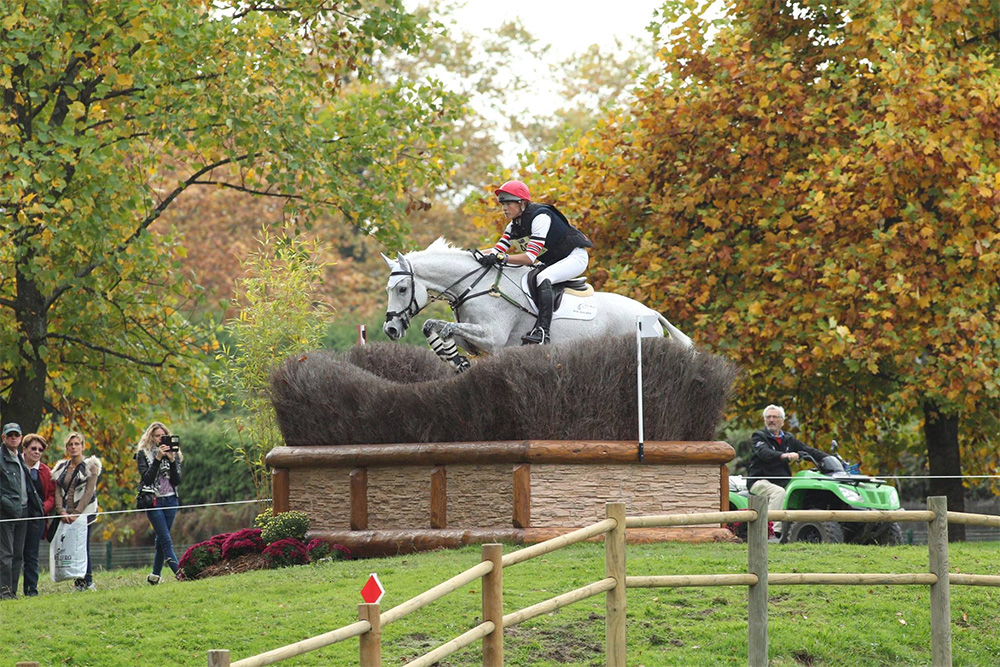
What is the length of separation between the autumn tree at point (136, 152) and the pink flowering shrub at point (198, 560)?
190 inches

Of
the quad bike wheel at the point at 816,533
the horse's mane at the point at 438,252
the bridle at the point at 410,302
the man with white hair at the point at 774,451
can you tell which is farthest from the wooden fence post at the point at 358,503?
the quad bike wheel at the point at 816,533

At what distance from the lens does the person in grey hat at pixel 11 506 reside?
14.2m

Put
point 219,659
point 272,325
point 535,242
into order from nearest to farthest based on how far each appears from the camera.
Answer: point 219,659 → point 535,242 → point 272,325

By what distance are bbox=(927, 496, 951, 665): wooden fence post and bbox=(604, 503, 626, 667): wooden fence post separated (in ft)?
9.31

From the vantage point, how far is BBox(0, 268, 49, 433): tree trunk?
64.8 feet

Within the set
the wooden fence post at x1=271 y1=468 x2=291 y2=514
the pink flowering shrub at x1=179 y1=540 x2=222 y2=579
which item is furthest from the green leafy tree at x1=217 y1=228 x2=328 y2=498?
the pink flowering shrub at x1=179 y1=540 x2=222 y2=579

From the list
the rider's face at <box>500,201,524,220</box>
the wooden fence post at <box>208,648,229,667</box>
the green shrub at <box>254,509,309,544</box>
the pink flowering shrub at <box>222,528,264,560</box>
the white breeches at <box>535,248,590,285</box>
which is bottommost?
the pink flowering shrub at <box>222,528,264,560</box>

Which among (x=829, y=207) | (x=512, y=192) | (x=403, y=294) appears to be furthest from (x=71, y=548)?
(x=829, y=207)

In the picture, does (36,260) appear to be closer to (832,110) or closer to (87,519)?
(87,519)

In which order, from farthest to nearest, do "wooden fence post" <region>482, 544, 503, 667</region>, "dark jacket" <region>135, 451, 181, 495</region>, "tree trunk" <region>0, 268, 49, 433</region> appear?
1. "tree trunk" <region>0, 268, 49, 433</region>
2. "dark jacket" <region>135, 451, 181, 495</region>
3. "wooden fence post" <region>482, 544, 503, 667</region>

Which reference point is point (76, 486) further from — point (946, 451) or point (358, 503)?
point (946, 451)

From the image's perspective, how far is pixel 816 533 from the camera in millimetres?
16781

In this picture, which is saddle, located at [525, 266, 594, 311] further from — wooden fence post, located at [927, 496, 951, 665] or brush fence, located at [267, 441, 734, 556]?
wooden fence post, located at [927, 496, 951, 665]

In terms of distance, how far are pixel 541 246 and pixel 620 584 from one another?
6.44 m
